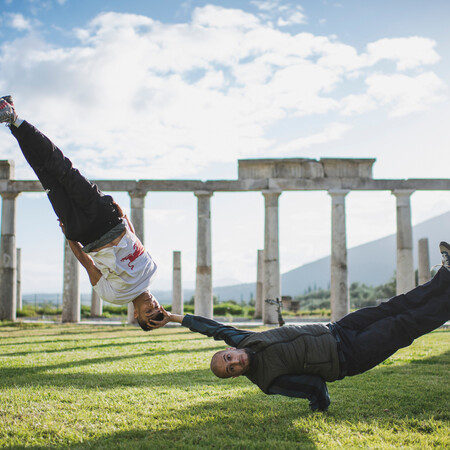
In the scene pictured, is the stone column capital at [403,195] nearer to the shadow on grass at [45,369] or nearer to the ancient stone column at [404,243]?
the ancient stone column at [404,243]

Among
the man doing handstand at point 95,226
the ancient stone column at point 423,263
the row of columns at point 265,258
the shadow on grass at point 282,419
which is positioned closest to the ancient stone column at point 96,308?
the row of columns at point 265,258

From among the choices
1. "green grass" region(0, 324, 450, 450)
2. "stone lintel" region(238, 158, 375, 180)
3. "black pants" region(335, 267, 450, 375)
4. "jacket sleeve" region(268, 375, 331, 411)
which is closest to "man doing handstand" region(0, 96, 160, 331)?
"green grass" region(0, 324, 450, 450)

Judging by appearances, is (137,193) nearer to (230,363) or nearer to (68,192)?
(68,192)

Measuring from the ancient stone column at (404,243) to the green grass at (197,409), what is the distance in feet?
39.7

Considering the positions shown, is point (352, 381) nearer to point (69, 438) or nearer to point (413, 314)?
point (413, 314)

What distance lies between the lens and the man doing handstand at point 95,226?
6625 mm

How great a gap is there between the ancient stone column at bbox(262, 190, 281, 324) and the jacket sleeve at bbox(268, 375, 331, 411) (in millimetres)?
16281

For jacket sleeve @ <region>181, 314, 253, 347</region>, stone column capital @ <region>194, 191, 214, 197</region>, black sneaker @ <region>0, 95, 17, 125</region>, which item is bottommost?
jacket sleeve @ <region>181, 314, 253, 347</region>

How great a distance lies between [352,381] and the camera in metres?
8.43

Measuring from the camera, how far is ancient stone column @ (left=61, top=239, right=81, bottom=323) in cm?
2400

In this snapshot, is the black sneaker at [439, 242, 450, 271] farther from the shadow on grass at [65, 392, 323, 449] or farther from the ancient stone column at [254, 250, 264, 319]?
the ancient stone column at [254, 250, 264, 319]

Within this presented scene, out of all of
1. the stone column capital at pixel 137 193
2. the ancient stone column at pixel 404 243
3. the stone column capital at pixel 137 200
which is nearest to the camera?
the ancient stone column at pixel 404 243

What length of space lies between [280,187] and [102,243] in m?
17.3

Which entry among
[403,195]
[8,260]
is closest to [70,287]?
[8,260]
